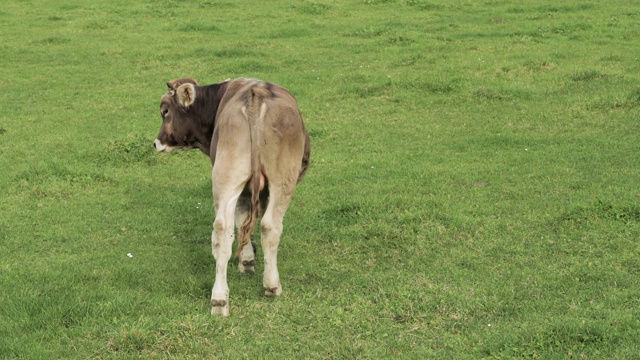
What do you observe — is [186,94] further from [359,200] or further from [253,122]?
[359,200]

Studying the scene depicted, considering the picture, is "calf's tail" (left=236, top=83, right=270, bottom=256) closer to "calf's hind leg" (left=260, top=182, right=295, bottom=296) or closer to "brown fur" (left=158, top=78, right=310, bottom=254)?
"brown fur" (left=158, top=78, right=310, bottom=254)

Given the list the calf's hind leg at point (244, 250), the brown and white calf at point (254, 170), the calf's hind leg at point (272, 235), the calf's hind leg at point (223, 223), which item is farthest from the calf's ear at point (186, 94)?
the calf's hind leg at point (272, 235)

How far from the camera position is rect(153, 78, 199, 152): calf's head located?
848cm

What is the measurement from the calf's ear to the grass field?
1.51 m

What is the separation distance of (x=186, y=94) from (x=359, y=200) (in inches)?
96.1

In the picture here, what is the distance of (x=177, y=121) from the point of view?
8.59m

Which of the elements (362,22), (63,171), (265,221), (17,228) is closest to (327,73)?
(362,22)

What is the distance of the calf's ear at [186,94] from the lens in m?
8.30

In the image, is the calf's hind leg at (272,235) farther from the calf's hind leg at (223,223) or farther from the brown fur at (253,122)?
the calf's hind leg at (223,223)

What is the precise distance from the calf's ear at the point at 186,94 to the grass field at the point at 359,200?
151 cm

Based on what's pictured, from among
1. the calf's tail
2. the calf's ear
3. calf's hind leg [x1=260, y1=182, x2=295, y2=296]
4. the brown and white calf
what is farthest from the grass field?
the calf's ear

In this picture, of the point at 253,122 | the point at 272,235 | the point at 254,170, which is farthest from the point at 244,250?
the point at 253,122

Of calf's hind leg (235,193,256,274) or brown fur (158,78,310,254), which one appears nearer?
brown fur (158,78,310,254)

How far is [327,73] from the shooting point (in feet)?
55.8
